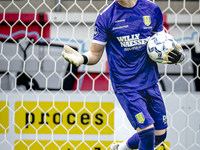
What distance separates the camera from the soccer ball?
0.85 meters

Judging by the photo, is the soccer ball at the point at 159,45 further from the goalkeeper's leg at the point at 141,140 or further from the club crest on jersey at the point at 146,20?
the goalkeeper's leg at the point at 141,140

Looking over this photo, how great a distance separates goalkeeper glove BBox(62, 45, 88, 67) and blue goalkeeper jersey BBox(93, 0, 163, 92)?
0.39 ft

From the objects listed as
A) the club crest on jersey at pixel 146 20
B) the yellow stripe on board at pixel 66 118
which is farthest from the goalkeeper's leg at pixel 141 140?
the club crest on jersey at pixel 146 20

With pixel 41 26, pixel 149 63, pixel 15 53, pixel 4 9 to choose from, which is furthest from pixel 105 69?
pixel 4 9

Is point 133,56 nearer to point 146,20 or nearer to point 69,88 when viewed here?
point 146,20

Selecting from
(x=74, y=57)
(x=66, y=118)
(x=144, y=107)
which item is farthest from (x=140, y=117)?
(x=66, y=118)

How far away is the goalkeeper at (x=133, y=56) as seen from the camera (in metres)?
0.88

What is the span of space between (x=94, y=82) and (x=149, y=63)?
414mm

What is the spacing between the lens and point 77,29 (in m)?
1.27

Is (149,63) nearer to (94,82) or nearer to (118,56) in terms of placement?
(118,56)

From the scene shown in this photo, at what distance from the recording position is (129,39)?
89 centimetres

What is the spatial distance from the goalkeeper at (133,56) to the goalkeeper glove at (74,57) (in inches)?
0.5

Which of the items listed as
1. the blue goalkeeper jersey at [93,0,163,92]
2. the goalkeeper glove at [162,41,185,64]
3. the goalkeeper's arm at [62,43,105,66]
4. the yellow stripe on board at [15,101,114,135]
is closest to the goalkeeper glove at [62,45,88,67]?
the goalkeeper's arm at [62,43,105,66]

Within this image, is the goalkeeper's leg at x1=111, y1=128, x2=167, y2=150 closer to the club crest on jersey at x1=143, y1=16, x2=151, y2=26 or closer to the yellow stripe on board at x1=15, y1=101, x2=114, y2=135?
the yellow stripe on board at x1=15, y1=101, x2=114, y2=135
